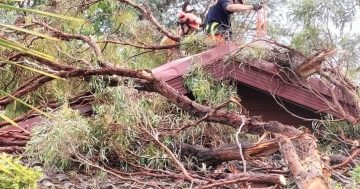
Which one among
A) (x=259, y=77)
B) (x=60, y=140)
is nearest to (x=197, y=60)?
(x=259, y=77)

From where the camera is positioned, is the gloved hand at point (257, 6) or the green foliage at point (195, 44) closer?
the green foliage at point (195, 44)

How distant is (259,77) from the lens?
4.59 meters

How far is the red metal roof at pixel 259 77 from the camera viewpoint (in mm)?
4352

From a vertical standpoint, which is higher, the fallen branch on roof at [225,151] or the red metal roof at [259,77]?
the red metal roof at [259,77]

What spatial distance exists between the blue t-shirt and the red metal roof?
2.72ft

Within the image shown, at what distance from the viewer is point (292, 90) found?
4711 millimetres

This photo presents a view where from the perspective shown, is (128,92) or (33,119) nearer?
(128,92)

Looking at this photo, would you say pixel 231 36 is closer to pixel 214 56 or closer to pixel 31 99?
pixel 214 56

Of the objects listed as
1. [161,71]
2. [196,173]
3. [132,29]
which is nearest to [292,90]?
[161,71]

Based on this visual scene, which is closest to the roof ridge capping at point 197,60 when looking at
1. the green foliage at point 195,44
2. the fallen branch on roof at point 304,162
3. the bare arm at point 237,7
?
the green foliage at point 195,44

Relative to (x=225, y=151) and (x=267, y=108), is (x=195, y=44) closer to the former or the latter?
(x=267, y=108)

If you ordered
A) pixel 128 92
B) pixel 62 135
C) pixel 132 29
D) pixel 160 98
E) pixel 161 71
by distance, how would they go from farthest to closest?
1. pixel 132 29
2. pixel 161 71
3. pixel 160 98
4. pixel 128 92
5. pixel 62 135

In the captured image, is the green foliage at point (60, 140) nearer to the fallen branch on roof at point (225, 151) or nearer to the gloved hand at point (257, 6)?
the fallen branch on roof at point (225, 151)

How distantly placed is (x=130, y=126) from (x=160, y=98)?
596mm
